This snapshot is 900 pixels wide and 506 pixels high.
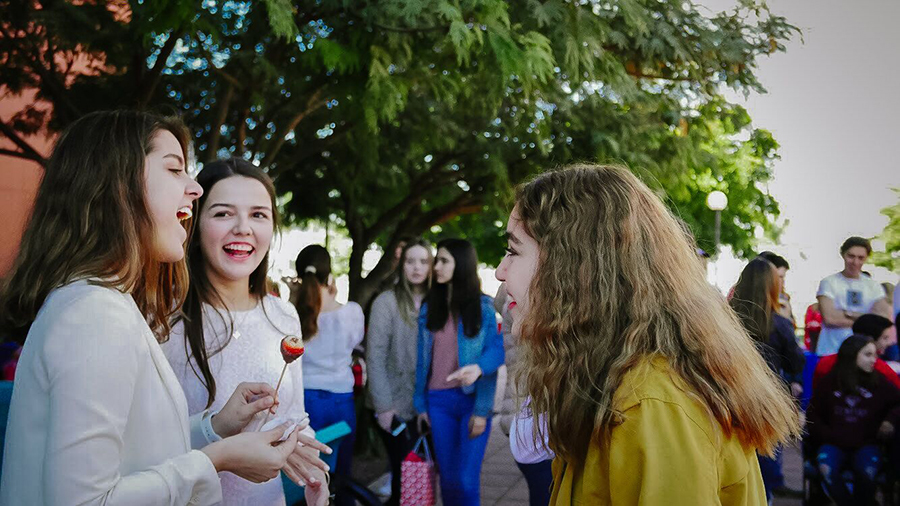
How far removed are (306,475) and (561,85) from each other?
5.74 metres

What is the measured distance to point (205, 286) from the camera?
2748 mm

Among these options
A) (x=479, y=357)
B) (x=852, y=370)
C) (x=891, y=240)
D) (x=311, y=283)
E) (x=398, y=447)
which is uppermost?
(x=891, y=240)

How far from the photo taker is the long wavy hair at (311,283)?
5.96 metres

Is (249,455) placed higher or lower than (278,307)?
lower

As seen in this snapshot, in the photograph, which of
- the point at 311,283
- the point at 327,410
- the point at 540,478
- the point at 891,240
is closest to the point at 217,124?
the point at 311,283

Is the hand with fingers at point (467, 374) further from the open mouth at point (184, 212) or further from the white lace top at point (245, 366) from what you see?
the open mouth at point (184, 212)

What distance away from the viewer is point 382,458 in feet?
29.2

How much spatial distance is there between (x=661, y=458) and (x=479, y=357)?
13.4ft

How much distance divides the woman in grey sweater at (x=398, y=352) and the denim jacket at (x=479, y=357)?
25 centimetres

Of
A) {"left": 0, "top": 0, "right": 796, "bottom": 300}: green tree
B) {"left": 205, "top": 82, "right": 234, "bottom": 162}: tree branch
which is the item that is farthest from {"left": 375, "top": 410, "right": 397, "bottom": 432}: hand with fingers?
{"left": 205, "top": 82, "right": 234, "bottom": 162}: tree branch

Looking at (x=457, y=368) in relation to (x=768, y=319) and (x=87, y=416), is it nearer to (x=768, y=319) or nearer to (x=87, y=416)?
(x=768, y=319)

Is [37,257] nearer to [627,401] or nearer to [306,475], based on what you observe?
[306,475]

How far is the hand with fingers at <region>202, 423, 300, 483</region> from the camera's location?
1865mm

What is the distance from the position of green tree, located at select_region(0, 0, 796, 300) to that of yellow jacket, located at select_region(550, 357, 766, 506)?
2522 mm
